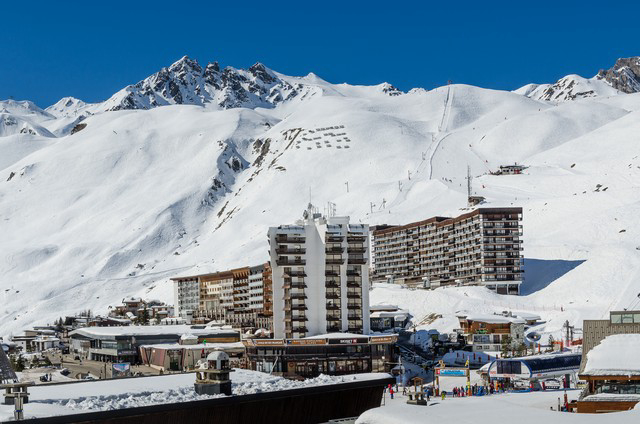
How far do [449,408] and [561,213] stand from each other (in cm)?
12792

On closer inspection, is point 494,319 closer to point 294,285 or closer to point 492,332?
point 492,332

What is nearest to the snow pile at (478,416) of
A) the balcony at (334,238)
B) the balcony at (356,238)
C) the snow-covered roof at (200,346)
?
the balcony at (334,238)

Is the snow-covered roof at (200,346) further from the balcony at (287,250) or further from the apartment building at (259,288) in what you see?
the balcony at (287,250)

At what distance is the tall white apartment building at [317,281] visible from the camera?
89125 millimetres

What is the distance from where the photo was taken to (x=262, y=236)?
18175 cm

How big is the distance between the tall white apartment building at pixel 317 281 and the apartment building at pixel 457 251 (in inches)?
1282

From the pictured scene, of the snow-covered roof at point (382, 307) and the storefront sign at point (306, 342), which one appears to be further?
the snow-covered roof at point (382, 307)

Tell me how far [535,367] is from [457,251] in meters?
64.4

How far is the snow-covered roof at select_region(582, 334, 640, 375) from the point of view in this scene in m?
32.9

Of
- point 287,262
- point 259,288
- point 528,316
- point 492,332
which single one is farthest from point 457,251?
point 287,262

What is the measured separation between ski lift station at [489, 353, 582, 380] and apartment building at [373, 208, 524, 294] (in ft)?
168

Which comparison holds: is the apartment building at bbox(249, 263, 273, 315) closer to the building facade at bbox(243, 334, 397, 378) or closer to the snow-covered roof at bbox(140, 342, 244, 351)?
the snow-covered roof at bbox(140, 342, 244, 351)

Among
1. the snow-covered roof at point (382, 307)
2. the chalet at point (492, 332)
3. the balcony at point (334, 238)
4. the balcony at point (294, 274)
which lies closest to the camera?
the chalet at point (492, 332)

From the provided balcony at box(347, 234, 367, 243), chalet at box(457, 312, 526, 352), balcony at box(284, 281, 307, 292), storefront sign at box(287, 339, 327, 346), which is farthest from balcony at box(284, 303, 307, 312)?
chalet at box(457, 312, 526, 352)
